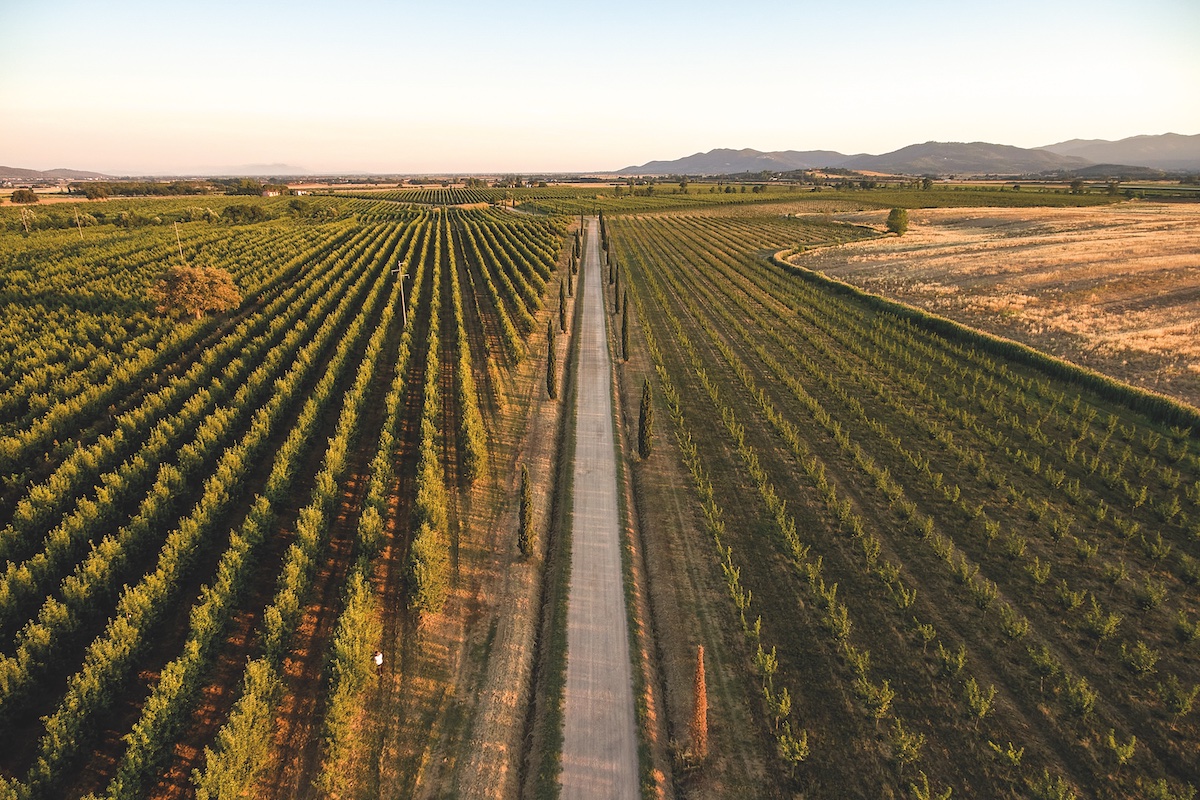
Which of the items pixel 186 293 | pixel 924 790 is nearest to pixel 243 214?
pixel 186 293

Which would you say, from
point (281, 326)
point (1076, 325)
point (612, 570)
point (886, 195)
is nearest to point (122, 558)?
point (612, 570)

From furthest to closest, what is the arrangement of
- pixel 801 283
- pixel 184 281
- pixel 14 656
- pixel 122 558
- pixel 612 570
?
pixel 801 283, pixel 184 281, pixel 612 570, pixel 122 558, pixel 14 656

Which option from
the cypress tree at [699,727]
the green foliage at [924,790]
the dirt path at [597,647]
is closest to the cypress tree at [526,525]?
the dirt path at [597,647]

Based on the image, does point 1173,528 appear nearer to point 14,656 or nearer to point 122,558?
point 122,558

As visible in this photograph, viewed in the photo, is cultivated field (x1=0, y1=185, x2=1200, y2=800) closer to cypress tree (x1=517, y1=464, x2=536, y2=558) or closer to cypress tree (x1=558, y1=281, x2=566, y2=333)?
cypress tree (x1=517, y1=464, x2=536, y2=558)

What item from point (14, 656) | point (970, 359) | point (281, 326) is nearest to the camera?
point (14, 656)

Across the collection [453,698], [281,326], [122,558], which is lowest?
[453,698]
